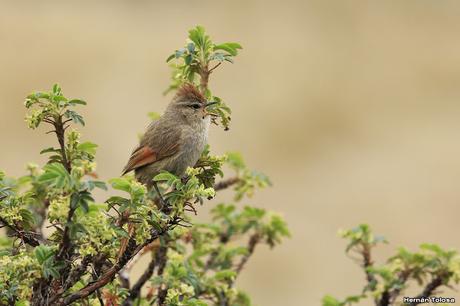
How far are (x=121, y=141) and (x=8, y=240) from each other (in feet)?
37.6

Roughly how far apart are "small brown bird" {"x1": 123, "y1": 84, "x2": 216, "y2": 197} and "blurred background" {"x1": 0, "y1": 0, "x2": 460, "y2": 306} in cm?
709

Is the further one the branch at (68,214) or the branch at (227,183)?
the branch at (227,183)

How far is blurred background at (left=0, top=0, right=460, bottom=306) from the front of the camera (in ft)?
48.0

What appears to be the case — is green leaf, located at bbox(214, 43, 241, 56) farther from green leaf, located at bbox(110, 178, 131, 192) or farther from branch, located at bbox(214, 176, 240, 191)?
branch, located at bbox(214, 176, 240, 191)

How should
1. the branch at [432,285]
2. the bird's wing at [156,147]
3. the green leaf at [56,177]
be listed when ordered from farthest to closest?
the bird's wing at [156,147] < the branch at [432,285] < the green leaf at [56,177]

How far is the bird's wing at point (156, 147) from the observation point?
5613 millimetres

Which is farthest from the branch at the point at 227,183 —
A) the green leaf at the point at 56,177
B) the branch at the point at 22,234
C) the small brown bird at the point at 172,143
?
the green leaf at the point at 56,177

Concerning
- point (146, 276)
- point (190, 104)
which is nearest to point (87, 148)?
point (146, 276)

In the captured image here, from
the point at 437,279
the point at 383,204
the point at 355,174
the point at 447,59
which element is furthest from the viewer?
the point at 447,59

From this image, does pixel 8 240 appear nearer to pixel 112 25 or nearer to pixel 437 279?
pixel 437 279

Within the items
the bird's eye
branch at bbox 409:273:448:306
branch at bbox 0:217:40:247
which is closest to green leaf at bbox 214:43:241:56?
the bird's eye

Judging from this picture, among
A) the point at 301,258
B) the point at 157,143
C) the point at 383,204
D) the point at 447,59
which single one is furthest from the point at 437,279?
the point at 447,59

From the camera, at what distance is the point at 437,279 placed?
4.79 m

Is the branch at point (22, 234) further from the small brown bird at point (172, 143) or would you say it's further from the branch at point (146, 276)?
the small brown bird at point (172, 143)
